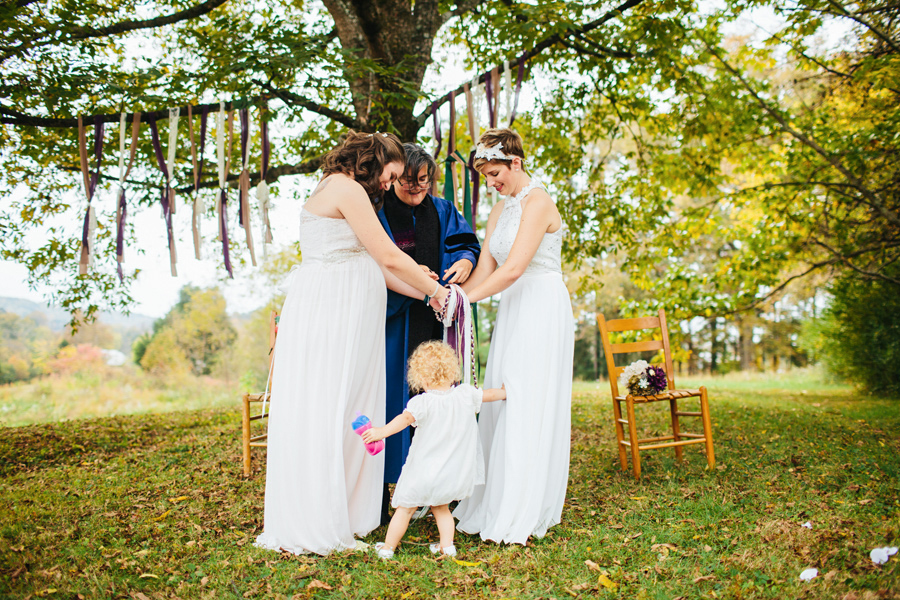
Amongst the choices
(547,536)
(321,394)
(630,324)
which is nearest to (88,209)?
A: (321,394)

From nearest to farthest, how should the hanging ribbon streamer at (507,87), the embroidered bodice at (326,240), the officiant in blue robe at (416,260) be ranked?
the embroidered bodice at (326,240) → the officiant in blue robe at (416,260) → the hanging ribbon streamer at (507,87)

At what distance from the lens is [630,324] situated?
489cm

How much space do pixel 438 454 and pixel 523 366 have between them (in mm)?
672

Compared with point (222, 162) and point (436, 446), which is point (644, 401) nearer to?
point (436, 446)

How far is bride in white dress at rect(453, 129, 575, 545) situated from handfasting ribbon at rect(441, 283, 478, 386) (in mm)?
107

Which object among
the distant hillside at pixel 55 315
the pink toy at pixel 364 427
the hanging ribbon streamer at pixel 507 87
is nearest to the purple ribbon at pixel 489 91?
the hanging ribbon streamer at pixel 507 87

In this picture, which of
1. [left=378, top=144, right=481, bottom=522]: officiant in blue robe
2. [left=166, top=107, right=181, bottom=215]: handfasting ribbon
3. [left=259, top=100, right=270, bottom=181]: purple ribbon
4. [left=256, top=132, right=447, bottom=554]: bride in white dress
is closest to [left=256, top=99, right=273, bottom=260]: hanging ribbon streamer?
[left=259, top=100, right=270, bottom=181]: purple ribbon

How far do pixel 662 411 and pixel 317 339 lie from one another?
6.14 m

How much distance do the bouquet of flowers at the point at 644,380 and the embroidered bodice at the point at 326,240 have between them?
2473mm

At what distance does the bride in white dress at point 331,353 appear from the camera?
9.54 feet

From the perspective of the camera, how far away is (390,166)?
10.1 feet

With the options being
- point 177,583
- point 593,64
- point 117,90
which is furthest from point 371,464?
point 593,64

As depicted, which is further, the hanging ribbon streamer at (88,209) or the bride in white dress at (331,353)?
the hanging ribbon streamer at (88,209)

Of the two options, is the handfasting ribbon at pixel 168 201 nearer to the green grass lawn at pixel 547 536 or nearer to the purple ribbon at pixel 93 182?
the purple ribbon at pixel 93 182
